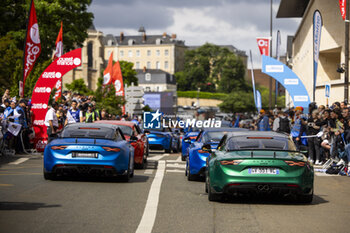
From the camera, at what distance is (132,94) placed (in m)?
59.4

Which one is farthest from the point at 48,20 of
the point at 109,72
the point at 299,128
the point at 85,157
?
the point at 85,157

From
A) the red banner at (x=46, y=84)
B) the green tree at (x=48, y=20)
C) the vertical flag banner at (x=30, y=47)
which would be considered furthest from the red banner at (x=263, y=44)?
the red banner at (x=46, y=84)

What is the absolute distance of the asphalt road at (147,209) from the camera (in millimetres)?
8891

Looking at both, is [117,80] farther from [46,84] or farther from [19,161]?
[19,161]

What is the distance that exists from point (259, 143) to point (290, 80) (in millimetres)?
16386

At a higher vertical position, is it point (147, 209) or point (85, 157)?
point (85, 157)

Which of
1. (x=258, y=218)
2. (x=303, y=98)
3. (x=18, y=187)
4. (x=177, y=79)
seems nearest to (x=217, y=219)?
(x=258, y=218)

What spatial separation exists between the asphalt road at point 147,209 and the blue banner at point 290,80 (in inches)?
503

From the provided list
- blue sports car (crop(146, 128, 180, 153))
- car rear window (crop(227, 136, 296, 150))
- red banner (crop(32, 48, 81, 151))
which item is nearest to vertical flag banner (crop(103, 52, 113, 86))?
blue sports car (crop(146, 128, 180, 153))

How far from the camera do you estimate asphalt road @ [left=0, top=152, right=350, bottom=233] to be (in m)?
8.89

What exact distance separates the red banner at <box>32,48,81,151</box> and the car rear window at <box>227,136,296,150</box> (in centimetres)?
1397

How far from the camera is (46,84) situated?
25.5 m

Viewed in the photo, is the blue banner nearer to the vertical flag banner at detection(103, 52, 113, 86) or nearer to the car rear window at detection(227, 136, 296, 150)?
the car rear window at detection(227, 136, 296, 150)

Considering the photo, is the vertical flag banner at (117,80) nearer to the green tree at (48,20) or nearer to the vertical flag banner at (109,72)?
the vertical flag banner at (109,72)
